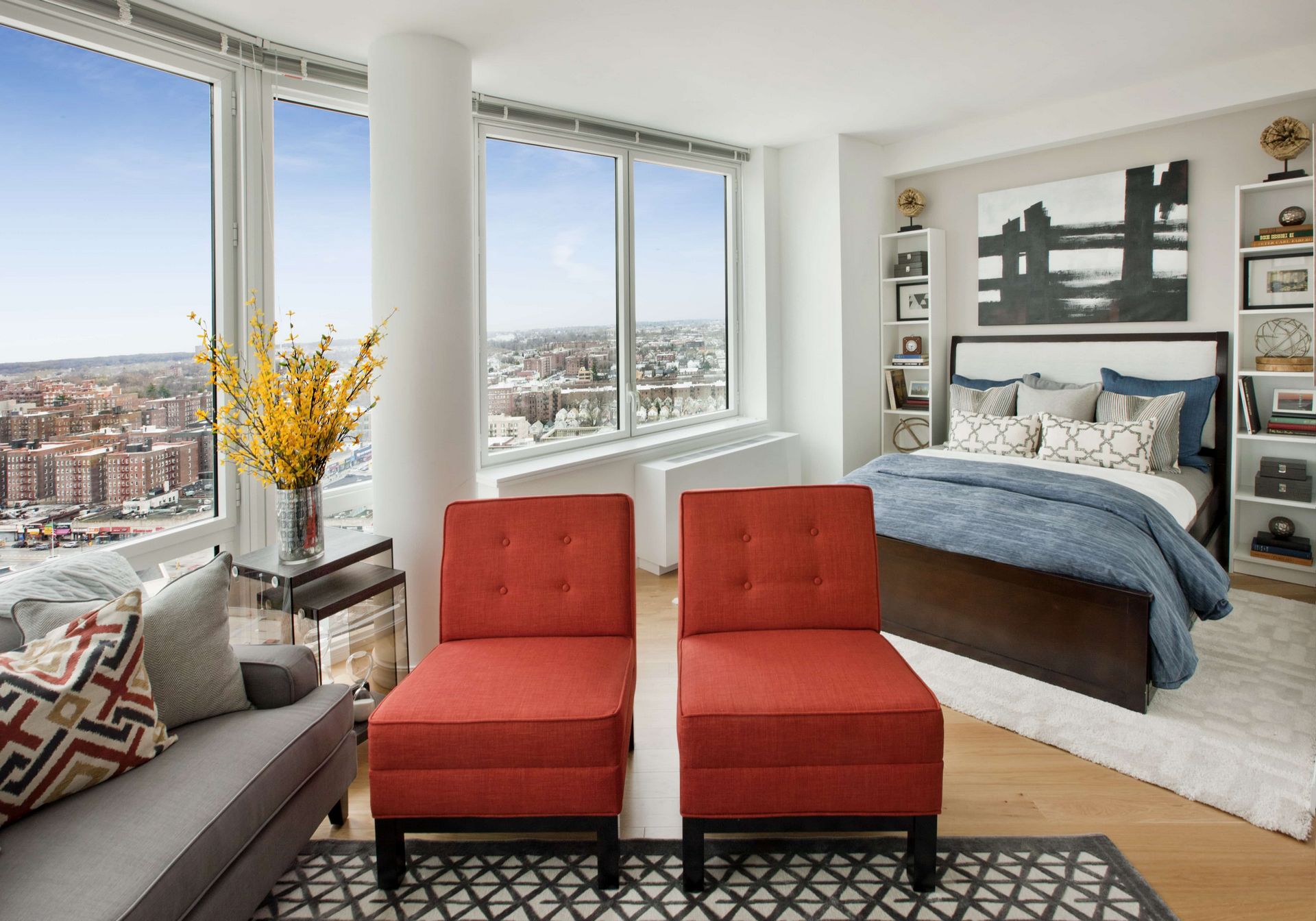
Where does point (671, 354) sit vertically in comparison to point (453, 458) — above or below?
above

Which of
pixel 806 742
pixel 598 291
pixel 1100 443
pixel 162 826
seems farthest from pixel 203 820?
pixel 1100 443

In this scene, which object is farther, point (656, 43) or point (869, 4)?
point (656, 43)

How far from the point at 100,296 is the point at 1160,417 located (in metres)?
4.70

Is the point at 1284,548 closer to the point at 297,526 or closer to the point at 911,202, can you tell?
the point at 911,202

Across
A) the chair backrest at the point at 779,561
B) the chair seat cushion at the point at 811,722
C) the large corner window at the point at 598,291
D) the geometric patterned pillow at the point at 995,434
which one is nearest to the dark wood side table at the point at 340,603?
the chair backrest at the point at 779,561

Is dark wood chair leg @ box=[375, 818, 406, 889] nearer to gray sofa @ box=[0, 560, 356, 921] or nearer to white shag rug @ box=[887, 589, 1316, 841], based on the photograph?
gray sofa @ box=[0, 560, 356, 921]

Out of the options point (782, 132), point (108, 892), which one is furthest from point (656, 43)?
point (108, 892)

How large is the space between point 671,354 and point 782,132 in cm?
151

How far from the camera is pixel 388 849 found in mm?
1888

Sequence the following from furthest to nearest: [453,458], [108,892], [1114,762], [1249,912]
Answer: [453,458] < [1114,762] < [1249,912] < [108,892]

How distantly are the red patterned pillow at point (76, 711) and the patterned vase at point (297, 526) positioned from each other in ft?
2.31

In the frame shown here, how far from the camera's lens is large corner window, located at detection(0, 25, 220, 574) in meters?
2.45

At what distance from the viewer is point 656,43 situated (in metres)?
3.31

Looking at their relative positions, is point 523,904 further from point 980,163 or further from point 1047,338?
point 980,163
